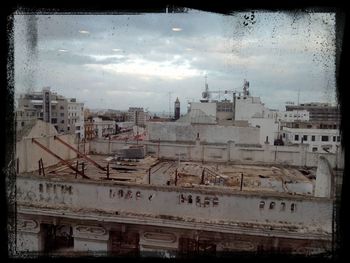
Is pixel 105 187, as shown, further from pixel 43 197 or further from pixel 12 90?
pixel 12 90

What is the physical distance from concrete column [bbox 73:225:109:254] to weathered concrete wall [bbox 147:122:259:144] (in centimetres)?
593

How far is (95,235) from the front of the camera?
4.56 m

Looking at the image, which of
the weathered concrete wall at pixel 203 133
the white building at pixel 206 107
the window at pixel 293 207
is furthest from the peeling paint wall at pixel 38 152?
the white building at pixel 206 107

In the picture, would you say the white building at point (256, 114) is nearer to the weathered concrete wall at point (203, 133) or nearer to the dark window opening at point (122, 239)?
the weathered concrete wall at point (203, 133)

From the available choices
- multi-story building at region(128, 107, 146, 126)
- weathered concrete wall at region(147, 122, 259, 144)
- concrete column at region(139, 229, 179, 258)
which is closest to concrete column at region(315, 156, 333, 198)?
concrete column at region(139, 229, 179, 258)

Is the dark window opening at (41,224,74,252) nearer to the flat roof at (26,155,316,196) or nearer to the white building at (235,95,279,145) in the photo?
the flat roof at (26,155,316,196)

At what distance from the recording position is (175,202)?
14.5ft

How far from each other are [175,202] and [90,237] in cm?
144

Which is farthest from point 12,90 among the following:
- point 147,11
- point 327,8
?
point 327,8

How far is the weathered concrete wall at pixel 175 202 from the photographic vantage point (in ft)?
13.5

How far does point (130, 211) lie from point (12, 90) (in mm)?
3229

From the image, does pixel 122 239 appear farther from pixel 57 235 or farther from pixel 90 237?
pixel 57 235

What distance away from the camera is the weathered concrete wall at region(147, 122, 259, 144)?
34.1 ft

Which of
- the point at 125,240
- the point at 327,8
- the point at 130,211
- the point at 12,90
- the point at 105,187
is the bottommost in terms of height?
the point at 125,240
